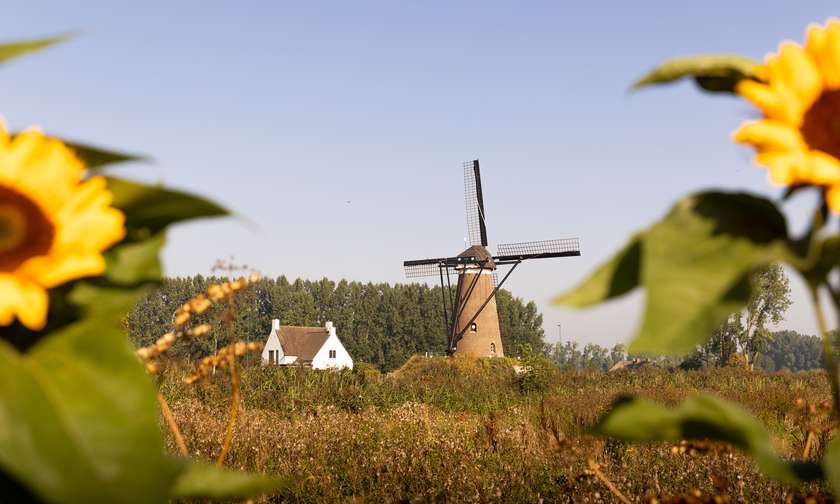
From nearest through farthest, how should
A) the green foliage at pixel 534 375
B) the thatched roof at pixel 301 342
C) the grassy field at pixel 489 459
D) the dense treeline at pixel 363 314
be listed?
the grassy field at pixel 489 459
the green foliage at pixel 534 375
the thatched roof at pixel 301 342
the dense treeline at pixel 363 314

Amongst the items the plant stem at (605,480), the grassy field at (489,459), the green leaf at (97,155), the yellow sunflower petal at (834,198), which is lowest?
the grassy field at (489,459)

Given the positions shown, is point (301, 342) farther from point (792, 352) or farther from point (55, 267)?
point (792, 352)

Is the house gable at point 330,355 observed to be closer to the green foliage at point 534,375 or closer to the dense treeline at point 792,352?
the green foliage at point 534,375

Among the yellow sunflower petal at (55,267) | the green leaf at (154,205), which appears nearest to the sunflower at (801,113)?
the green leaf at (154,205)

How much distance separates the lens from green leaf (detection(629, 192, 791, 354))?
683 millimetres

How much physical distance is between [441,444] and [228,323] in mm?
4511

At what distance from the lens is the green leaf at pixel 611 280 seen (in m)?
0.80

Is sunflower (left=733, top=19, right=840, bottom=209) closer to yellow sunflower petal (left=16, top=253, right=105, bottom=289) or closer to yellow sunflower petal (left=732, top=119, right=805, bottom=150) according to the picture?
yellow sunflower petal (left=732, top=119, right=805, bottom=150)

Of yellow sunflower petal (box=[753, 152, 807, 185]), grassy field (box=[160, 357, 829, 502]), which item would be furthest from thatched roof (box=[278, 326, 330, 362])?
yellow sunflower petal (box=[753, 152, 807, 185])

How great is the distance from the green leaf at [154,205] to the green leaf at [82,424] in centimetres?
14

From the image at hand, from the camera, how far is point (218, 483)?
769mm

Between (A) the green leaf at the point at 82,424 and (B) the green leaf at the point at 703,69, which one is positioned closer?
(A) the green leaf at the point at 82,424

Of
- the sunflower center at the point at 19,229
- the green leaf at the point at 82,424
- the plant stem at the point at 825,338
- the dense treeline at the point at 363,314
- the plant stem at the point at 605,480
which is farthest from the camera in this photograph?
the dense treeline at the point at 363,314

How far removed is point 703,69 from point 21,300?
73 cm
